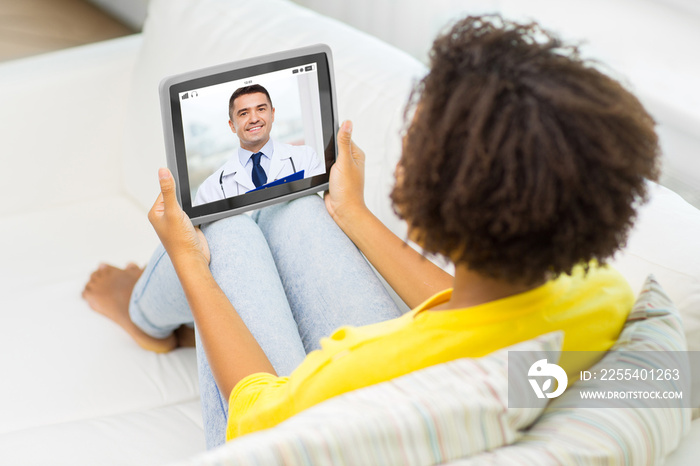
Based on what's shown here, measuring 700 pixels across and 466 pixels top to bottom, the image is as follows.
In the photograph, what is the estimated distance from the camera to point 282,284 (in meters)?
A: 1.04

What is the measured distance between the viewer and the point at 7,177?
4.87 feet

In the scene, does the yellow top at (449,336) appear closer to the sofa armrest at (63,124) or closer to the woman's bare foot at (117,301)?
the woman's bare foot at (117,301)

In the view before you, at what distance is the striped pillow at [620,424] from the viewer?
545mm

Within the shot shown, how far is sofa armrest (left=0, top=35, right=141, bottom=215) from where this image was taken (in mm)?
1479

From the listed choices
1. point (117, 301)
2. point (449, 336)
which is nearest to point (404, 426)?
point (449, 336)

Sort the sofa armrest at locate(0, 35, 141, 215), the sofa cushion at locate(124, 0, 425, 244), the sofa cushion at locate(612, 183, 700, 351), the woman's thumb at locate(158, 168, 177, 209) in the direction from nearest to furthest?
the sofa cushion at locate(612, 183, 700, 351) → the woman's thumb at locate(158, 168, 177, 209) → the sofa cushion at locate(124, 0, 425, 244) → the sofa armrest at locate(0, 35, 141, 215)

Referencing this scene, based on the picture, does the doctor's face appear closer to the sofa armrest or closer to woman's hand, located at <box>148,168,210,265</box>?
woman's hand, located at <box>148,168,210,265</box>

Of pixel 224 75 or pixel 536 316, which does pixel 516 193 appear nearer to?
pixel 536 316

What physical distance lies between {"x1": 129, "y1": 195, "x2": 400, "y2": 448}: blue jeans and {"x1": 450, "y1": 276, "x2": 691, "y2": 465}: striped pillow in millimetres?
350

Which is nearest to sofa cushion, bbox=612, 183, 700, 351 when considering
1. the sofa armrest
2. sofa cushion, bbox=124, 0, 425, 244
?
sofa cushion, bbox=124, 0, 425, 244

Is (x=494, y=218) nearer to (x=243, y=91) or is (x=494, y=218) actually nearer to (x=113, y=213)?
(x=243, y=91)

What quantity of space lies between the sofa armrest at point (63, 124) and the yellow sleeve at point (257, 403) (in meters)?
1.00

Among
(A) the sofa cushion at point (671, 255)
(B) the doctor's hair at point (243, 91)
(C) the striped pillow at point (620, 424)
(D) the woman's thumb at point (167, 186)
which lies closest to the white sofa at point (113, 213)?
(A) the sofa cushion at point (671, 255)

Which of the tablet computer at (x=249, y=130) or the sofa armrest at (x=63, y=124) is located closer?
the tablet computer at (x=249, y=130)
